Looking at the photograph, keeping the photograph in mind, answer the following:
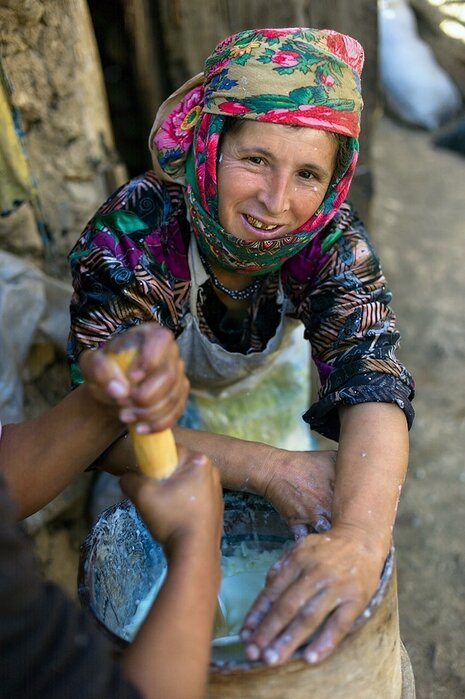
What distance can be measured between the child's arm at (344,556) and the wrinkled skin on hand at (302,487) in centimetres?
3

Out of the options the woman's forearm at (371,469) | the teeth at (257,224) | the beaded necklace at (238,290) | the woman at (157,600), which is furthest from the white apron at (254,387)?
the woman at (157,600)

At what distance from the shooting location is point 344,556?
141 cm

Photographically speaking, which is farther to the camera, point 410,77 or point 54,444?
point 410,77

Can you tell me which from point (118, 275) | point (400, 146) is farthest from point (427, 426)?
point (400, 146)

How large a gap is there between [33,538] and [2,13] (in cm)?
146

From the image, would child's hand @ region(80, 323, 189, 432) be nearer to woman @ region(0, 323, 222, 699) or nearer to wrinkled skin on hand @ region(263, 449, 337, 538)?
woman @ region(0, 323, 222, 699)

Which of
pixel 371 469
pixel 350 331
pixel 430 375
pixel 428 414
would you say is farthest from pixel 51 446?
pixel 430 375

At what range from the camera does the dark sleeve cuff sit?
1.75 meters

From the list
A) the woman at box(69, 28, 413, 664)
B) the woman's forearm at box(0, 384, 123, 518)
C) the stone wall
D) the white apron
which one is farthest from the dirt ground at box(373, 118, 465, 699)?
the stone wall

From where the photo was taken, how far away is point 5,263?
2309mm

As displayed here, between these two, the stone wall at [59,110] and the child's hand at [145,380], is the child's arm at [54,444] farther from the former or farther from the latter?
the stone wall at [59,110]

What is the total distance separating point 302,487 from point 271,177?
25.7 inches

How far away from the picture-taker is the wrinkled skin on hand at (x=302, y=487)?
1.59 m

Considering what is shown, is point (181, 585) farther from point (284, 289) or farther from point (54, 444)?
point (284, 289)
